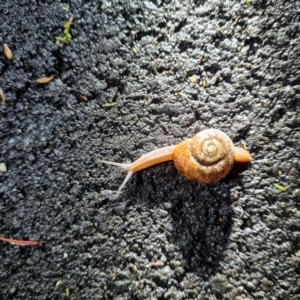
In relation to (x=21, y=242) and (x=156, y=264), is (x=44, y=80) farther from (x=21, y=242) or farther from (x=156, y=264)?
(x=156, y=264)

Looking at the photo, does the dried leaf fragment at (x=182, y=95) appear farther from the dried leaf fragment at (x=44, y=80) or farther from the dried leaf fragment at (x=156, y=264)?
the dried leaf fragment at (x=156, y=264)

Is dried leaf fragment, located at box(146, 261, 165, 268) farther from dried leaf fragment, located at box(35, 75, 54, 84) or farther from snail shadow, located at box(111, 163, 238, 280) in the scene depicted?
dried leaf fragment, located at box(35, 75, 54, 84)

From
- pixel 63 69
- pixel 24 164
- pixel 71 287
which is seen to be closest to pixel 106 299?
pixel 71 287

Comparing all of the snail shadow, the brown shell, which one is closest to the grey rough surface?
the snail shadow

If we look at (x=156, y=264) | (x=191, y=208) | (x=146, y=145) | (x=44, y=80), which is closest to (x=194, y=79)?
(x=146, y=145)

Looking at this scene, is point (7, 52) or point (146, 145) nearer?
point (146, 145)

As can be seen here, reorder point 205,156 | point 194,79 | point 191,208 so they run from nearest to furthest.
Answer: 1. point 205,156
2. point 191,208
3. point 194,79

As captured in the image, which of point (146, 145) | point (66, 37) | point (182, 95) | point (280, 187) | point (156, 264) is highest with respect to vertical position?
point (66, 37)

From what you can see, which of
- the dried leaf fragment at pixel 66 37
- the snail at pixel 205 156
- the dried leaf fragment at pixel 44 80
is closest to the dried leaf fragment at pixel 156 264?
the snail at pixel 205 156
